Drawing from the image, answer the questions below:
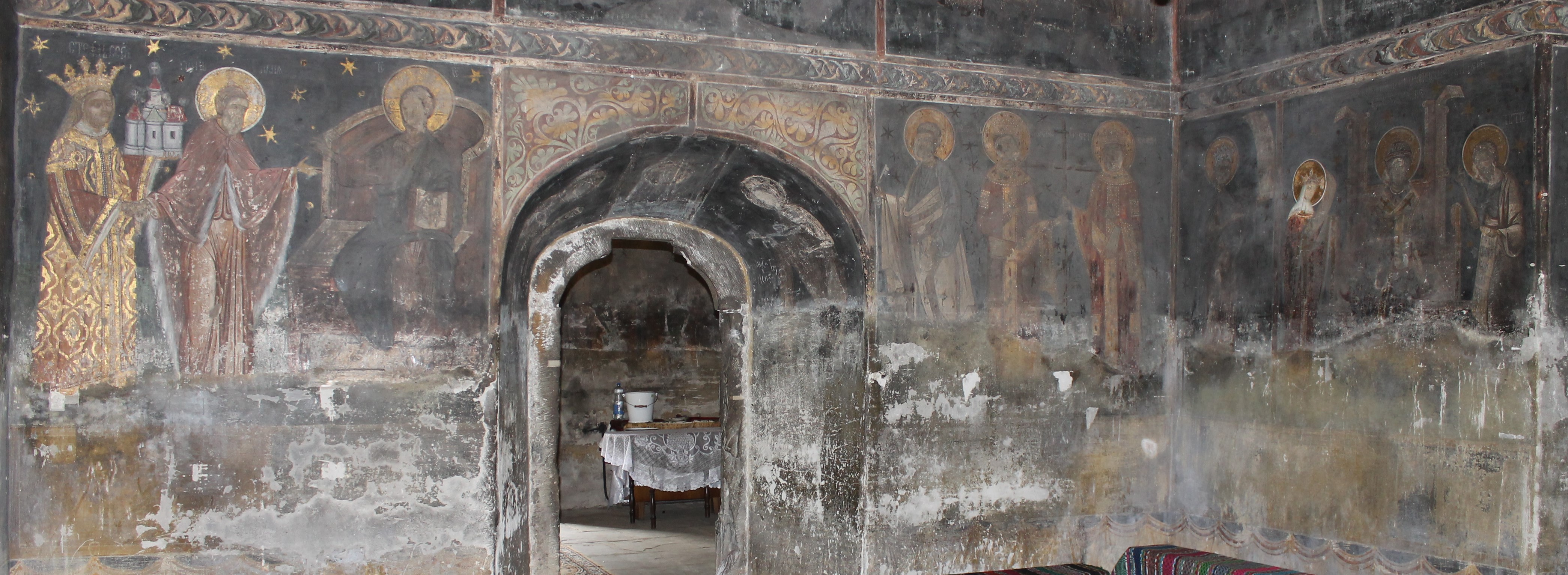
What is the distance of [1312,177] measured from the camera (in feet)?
17.6

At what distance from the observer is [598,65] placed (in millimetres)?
5000

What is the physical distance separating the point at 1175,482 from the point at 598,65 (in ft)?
13.1

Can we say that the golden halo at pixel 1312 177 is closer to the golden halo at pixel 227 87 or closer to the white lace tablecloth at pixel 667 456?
the white lace tablecloth at pixel 667 456

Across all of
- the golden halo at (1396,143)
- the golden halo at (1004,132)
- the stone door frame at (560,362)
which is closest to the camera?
the golden halo at (1396,143)

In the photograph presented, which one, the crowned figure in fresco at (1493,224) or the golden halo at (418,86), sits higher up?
the golden halo at (418,86)

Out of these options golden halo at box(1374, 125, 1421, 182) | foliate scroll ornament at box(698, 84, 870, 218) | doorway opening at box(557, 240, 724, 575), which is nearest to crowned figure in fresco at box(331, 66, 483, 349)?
foliate scroll ornament at box(698, 84, 870, 218)

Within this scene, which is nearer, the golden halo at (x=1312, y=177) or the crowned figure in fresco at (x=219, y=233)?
the crowned figure in fresco at (x=219, y=233)

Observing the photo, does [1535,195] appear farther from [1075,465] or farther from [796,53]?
[796,53]

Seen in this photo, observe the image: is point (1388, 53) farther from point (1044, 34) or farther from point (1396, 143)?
point (1044, 34)

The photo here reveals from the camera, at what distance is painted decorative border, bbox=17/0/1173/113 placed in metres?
4.43

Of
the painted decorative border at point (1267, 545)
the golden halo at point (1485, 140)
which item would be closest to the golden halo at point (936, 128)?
the painted decorative border at point (1267, 545)

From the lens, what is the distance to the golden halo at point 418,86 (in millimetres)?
4707

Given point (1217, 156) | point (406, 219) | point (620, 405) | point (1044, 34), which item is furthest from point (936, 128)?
point (620, 405)

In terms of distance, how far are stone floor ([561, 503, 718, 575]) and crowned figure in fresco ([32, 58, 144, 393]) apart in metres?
3.35
